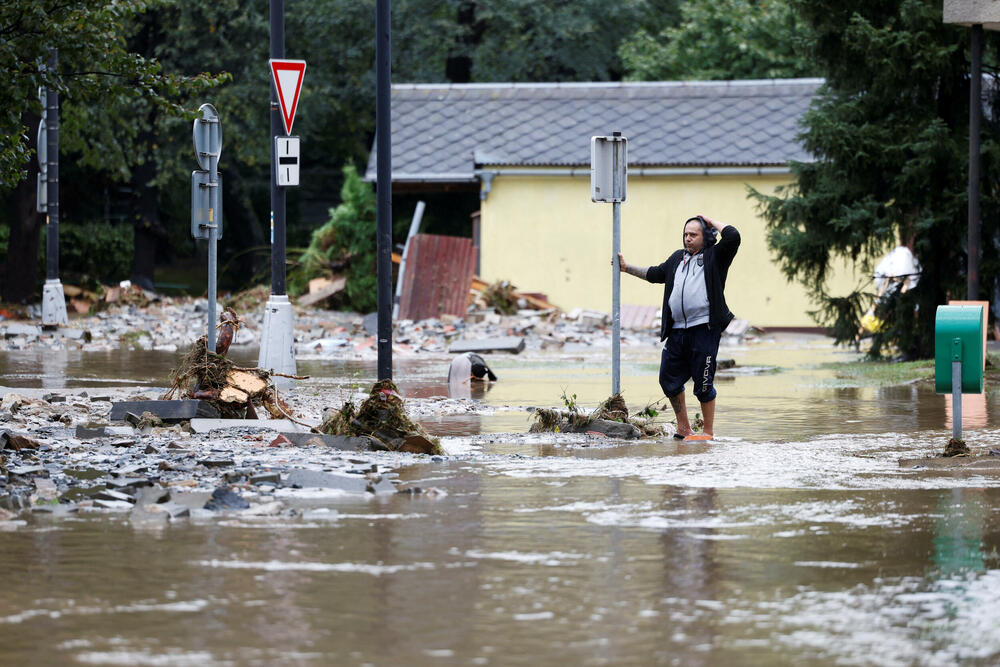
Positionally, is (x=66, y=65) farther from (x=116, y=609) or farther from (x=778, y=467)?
(x=116, y=609)

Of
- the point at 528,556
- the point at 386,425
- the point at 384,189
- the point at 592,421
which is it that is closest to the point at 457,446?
the point at 386,425

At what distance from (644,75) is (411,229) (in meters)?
15.7

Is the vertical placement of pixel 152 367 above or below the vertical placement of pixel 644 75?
below

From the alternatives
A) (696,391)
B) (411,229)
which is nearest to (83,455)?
(696,391)

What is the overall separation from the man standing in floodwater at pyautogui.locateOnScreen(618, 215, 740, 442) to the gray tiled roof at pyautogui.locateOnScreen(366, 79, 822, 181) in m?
19.1

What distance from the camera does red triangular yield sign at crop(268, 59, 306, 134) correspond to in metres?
15.7

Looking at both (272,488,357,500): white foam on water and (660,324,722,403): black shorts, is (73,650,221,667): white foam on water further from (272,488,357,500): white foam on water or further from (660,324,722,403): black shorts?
(660,324,722,403): black shorts

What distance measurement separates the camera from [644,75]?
44625mm

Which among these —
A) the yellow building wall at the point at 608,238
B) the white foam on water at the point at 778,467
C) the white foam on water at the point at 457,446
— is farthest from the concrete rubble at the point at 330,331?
the white foam on water at the point at 778,467

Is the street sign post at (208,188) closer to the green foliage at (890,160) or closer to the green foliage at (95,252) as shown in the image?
the green foliage at (890,160)

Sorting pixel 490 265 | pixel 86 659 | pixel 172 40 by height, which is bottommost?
pixel 86 659

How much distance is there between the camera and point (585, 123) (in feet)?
109

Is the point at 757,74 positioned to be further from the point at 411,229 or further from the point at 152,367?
the point at 152,367

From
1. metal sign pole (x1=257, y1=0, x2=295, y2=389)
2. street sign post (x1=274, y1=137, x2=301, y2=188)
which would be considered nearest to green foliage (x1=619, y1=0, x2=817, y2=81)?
metal sign pole (x1=257, y1=0, x2=295, y2=389)
